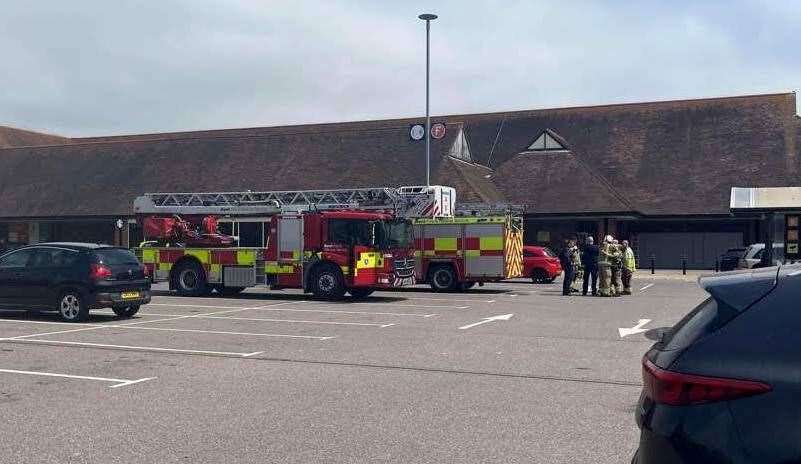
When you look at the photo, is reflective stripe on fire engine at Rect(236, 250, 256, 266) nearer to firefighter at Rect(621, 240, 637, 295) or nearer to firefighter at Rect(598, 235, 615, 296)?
firefighter at Rect(598, 235, 615, 296)

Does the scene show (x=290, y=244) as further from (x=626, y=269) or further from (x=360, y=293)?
(x=626, y=269)

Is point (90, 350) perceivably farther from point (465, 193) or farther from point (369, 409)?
point (465, 193)

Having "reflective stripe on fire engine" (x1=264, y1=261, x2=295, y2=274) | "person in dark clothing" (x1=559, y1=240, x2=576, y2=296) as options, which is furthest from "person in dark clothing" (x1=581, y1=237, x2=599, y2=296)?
"reflective stripe on fire engine" (x1=264, y1=261, x2=295, y2=274)

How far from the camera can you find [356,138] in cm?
4222

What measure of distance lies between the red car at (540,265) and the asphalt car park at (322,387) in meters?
10.7

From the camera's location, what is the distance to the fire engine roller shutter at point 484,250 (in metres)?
22.0

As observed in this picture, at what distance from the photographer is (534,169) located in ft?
130

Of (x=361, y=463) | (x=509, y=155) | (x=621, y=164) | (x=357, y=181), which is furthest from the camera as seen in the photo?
(x=509, y=155)

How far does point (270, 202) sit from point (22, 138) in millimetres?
43900

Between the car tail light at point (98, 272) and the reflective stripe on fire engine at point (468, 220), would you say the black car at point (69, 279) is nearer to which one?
the car tail light at point (98, 272)

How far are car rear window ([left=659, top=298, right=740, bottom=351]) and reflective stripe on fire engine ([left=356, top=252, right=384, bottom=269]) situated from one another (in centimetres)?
1587

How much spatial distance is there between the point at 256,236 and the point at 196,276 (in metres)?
1.88

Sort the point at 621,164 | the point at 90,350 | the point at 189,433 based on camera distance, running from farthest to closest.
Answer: the point at 621,164 < the point at 90,350 < the point at 189,433

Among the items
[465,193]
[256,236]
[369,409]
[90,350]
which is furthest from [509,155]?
[369,409]
